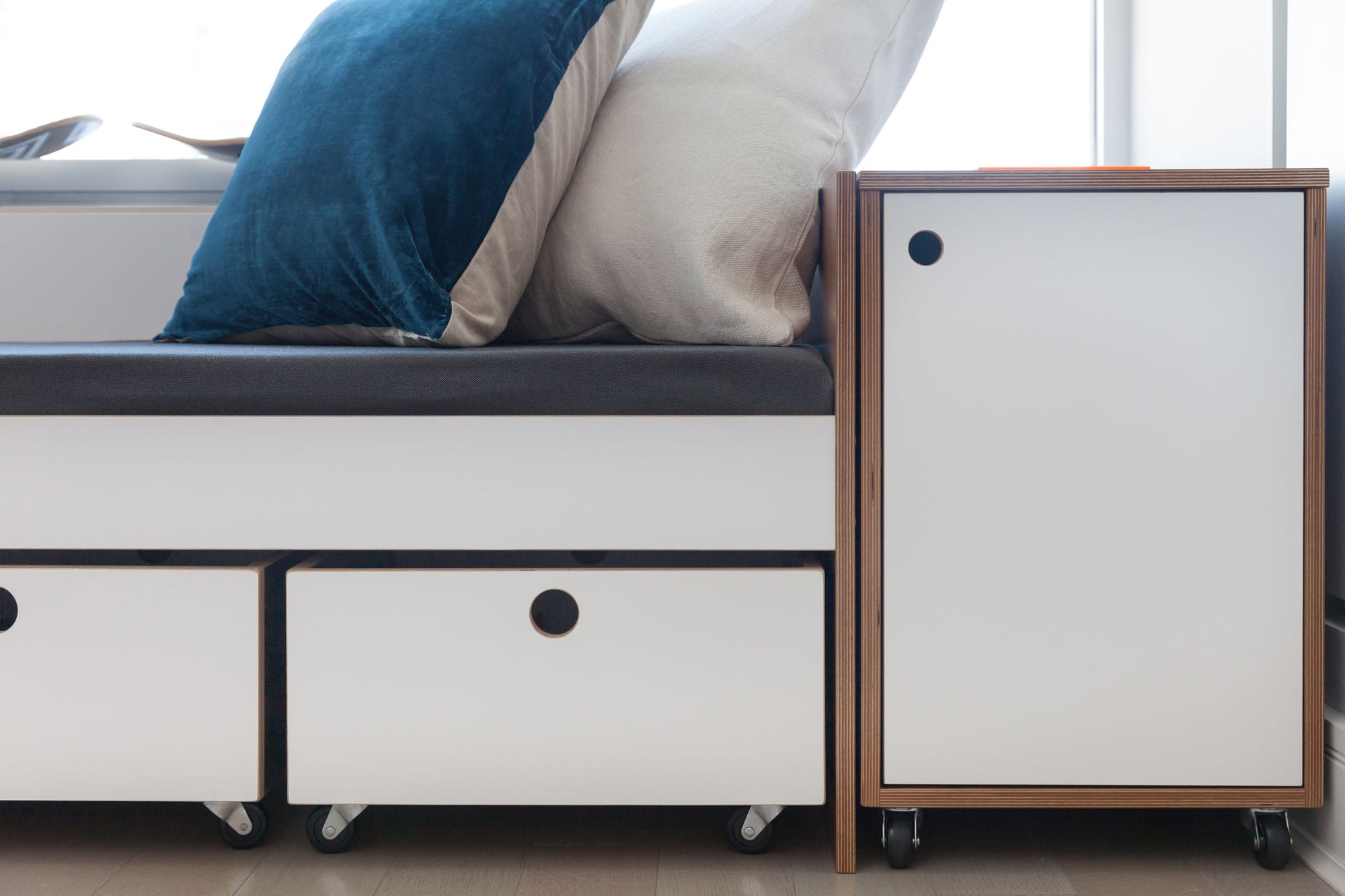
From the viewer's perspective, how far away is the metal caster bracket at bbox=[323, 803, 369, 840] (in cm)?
85

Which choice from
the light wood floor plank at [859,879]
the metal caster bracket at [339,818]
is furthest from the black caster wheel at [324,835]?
the light wood floor plank at [859,879]

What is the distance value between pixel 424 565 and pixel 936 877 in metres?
0.74

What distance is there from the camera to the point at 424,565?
1223 mm

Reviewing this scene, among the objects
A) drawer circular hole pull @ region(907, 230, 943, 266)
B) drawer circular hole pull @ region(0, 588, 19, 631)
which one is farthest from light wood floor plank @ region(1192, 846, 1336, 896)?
drawer circular hole pull @ region(0, 588, 19, 631)

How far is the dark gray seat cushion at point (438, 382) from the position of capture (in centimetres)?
80

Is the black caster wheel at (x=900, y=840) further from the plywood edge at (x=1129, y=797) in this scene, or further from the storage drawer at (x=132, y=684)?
the storage drawer at (x=132, y=684)

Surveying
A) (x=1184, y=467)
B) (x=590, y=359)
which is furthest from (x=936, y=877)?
(x=590, y=359)

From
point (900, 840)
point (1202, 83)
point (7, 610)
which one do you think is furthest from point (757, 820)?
point (1202, 83)

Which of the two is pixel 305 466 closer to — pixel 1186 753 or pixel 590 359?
pixel 590 359

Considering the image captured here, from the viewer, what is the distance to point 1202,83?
1.16 meters

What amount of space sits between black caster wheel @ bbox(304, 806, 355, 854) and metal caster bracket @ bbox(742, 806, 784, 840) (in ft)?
1.22

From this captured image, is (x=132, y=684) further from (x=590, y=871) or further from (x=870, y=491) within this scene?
(x=870, y=491)

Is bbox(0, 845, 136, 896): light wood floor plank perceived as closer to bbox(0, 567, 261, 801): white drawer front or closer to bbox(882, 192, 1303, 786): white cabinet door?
bbox(0, 567, 261, 801): white drawer front

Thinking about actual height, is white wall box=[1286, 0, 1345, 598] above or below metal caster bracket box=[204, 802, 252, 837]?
above
